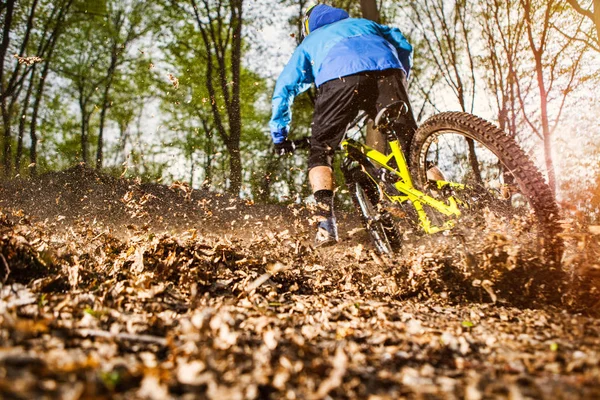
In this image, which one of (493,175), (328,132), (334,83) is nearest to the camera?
(493,175)

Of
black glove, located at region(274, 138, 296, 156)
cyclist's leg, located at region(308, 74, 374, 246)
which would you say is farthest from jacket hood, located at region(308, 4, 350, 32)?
black glove, located at region(274, 138, 296, 156)

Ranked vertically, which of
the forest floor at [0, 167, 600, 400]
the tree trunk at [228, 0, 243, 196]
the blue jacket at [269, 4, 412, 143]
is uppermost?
the tree trunk at [228, 0, 243, 196]

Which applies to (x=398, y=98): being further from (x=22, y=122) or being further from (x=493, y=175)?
(x=22, y=122)

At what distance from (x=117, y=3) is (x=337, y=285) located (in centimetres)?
2140

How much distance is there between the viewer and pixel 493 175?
277 cm

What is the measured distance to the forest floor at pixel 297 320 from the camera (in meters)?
Answer: 1.16

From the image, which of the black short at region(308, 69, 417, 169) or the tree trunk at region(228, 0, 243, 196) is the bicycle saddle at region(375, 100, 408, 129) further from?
the tree trunk at region(228, 0, 243, 196)

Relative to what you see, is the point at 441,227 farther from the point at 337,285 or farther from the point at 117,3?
the point at 117,3

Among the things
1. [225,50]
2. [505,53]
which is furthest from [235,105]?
[505,53]

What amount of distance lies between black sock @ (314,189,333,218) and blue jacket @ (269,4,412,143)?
861 millimetres

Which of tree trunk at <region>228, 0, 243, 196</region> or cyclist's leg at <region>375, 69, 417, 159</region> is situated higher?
tree trunk at <region>228, 0, 243, 196</region>

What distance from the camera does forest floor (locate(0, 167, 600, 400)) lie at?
1155mm

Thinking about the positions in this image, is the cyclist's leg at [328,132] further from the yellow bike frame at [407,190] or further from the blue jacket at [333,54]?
the yellow bike frame at [407,190]

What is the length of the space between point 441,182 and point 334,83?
1.46 m
